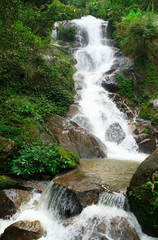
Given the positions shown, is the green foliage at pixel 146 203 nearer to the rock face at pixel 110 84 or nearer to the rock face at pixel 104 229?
the rock face at pixel 104 229

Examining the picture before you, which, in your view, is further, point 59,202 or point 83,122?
point 83,122

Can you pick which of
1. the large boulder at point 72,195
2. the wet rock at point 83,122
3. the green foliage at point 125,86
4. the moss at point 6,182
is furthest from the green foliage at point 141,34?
the moss at point 6,182

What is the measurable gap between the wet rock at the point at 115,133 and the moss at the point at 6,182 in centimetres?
617

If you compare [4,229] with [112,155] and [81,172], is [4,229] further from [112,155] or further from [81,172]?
[112,155]

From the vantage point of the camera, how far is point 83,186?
13.6 ft

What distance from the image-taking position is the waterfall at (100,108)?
9356 millimetres

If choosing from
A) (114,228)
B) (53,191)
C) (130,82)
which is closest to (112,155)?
(53,191)

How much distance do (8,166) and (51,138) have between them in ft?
7.44

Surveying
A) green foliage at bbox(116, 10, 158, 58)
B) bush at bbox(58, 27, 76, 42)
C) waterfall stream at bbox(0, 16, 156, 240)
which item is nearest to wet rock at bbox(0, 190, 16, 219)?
waterfall stream at bbox(0, 16, 156, 240)

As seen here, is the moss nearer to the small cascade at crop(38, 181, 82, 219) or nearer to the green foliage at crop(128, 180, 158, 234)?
the small cascade at crop(38, 181, 82, 219)

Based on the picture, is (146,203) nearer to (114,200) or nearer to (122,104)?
(114,200)

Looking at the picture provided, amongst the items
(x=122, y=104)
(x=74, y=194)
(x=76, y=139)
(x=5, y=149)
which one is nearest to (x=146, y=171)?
(x=74, y=194)

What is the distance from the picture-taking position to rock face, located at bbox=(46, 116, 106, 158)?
295 inches

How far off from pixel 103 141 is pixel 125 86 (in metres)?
6.52
